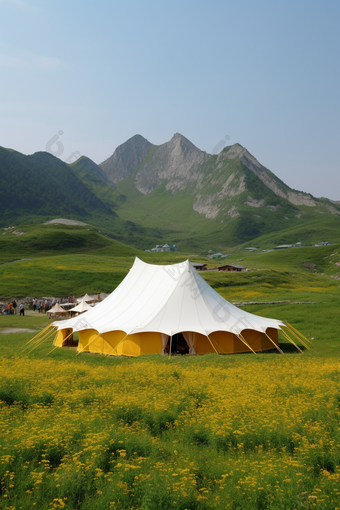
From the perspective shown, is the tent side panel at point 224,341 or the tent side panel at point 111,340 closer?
the tent side panel at point 111,340

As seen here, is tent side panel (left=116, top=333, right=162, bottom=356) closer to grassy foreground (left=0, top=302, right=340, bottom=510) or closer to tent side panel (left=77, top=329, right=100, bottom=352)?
tent side panel (left=77, top=329, right=100, bottom=352)

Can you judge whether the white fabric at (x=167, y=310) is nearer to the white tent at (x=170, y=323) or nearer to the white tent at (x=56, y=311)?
the white tent at (x=170, y=323)

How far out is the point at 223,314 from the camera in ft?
87.2

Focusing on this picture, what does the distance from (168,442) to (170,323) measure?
49.3 ft

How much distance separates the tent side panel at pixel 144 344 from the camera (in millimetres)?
24562

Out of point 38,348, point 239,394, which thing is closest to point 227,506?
point 239,394

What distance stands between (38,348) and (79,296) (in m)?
37.6

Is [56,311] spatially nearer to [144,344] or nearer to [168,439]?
[144,344]

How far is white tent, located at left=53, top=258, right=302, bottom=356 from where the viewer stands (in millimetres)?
24656

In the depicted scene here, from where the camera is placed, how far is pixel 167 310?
25875 millimetres

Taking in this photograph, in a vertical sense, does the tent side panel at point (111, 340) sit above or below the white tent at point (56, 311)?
above

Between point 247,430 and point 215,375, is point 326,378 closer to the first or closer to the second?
point 215,375

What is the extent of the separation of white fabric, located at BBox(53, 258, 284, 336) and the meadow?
19.6 feet

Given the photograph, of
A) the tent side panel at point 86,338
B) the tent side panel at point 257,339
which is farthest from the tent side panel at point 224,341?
the tent side panel at point 86,338
